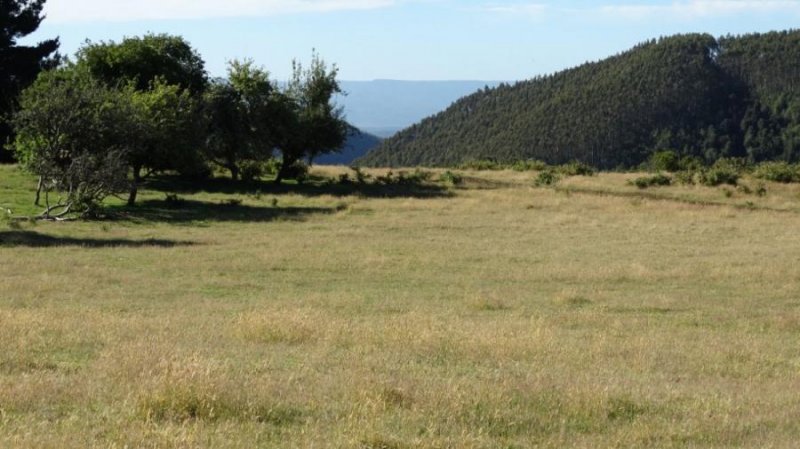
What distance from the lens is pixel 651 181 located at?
55.8m

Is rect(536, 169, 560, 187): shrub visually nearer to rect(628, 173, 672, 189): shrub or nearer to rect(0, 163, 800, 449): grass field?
rect(628, 173, 672, 189): shrub

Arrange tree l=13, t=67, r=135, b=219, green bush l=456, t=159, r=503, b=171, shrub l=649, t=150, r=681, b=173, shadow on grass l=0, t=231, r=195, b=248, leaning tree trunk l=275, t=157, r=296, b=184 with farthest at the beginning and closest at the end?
green bush l=456, t=159, r=503, b=171 → shrub l=649, t=150, r=681, b=173 → leaning tree trunk l=275, t=157, r=296, b=184 → tree l=13, t=67, r=135, b=219 → shadow on grass l=0, t=231, r=195, b=248

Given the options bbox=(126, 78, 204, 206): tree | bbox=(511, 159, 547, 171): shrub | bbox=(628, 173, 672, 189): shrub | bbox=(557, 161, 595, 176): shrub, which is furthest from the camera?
bbox=(511, 159, 547, 171): shrub

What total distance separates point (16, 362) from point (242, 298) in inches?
371

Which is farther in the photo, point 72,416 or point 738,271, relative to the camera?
point 738,271

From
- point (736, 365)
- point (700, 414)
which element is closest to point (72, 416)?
point (700, 414)

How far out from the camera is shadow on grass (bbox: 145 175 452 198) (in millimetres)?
49094

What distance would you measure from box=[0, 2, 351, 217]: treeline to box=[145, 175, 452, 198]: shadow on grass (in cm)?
96

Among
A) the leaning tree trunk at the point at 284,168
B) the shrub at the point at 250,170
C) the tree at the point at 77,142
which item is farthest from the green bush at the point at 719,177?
the tree at the point at 77,142

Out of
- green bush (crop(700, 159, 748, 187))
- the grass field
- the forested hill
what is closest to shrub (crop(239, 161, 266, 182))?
the grass field

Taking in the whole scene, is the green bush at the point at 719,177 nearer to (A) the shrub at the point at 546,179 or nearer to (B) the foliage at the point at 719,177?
(B) the foliage at the point at 719,177

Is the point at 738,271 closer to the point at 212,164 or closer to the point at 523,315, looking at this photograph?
the point at 523,315

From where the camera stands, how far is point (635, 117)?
139750 millimetres

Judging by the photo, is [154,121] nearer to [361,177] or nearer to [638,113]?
[361,177]
